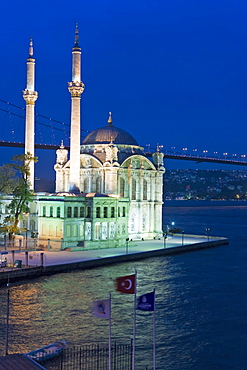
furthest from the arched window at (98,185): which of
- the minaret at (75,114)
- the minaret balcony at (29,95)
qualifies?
the minaret balcony at (29,95)

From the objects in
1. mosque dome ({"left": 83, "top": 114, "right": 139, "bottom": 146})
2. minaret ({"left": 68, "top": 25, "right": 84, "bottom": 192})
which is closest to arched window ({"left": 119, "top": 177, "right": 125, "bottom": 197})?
mosque dome ({"left": 83, "top": 114, "right": 139, "bottom": 146})

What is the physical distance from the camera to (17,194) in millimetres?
45156

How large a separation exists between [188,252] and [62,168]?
1485cm

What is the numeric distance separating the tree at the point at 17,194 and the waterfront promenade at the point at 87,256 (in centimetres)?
345

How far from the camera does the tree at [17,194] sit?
145ft

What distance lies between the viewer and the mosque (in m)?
45.5

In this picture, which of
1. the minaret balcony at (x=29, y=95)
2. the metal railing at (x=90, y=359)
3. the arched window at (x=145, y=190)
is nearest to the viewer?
the metal railing at (x=90, y=359)

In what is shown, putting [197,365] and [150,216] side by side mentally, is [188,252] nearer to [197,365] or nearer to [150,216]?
[150,216]

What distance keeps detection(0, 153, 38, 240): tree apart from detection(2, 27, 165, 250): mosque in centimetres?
163

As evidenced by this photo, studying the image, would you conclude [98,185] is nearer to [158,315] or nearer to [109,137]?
[109,137]

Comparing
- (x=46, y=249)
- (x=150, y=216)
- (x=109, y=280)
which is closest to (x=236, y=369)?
(x=109, y=280)

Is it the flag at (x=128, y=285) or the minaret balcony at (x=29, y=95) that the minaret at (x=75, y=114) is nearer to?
the minaret balcony at (x=29, y=95)

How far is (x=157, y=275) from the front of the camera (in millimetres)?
36531

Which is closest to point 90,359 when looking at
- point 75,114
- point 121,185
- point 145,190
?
point 75,114
